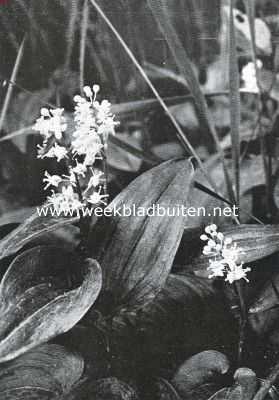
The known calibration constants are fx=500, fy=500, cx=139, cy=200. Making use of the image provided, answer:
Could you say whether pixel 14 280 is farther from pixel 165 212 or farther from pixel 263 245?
pixel 263 245

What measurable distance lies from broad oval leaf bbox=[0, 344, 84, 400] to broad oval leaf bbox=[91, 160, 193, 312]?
8 cm

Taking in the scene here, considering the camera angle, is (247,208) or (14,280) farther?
(247,208)

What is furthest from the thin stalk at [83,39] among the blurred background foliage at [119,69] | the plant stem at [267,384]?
the plant stem at [267,384]

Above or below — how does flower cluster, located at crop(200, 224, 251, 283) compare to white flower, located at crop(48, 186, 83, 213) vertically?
below

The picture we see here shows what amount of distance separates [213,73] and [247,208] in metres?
0.23

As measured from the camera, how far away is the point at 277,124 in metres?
0.77

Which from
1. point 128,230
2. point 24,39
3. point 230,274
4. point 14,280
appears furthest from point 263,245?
point 24,39

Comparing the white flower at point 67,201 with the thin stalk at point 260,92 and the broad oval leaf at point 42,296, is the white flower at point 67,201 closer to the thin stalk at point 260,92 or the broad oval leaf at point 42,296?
the broad oval leaf at point 42,296

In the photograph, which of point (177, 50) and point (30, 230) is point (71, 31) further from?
point (30, 230)

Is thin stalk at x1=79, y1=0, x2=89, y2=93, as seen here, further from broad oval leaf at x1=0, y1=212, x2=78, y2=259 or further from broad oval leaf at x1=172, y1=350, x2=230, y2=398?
broad oval leaf at x1=172, y1=350, x2=230, y2=398

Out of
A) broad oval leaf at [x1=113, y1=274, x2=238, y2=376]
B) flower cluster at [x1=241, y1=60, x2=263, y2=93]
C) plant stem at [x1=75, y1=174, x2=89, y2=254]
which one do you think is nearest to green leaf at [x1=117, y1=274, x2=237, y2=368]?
broad oval leaf at [x1=113, y1=274, x2=238, y2=376]

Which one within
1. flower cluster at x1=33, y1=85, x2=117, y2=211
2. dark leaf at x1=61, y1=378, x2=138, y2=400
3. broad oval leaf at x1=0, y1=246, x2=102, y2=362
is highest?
flower cluster at x1=33, y1=85, x2=117, y2=211

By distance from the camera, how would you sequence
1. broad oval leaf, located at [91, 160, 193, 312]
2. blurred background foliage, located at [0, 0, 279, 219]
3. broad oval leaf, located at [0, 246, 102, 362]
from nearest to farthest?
broad oval leaf, located at [0, 246, 102, 362] → broad oval leaf, located at [91, 160, 193, 312] → blurred background foliage, located at [0, 0, 279, 219]

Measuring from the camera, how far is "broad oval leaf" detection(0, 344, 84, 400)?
574 mm
